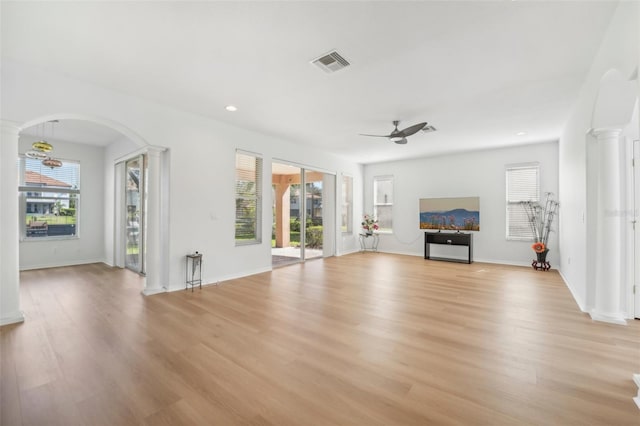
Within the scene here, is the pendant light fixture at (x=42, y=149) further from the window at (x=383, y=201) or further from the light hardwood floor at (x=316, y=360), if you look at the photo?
the window at (x=383, y=201)

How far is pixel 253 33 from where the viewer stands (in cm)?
258

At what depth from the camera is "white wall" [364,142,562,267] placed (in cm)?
659

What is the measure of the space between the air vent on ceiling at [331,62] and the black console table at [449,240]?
5601mm

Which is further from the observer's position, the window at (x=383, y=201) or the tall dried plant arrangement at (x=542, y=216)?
the window at (x=383, y=201)

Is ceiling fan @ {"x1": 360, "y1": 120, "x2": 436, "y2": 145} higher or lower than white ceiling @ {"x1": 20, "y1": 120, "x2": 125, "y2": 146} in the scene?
lower

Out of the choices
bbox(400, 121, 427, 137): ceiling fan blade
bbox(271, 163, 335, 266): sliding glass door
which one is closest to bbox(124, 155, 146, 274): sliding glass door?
bbox(271, 163, 335, 266): sliding glass door

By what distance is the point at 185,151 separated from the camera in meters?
4.68

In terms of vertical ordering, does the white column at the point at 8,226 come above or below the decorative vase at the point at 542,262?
above

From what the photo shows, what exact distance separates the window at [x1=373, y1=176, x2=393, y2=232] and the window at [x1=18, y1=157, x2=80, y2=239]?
8.05m

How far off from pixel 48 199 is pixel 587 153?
9.80 m

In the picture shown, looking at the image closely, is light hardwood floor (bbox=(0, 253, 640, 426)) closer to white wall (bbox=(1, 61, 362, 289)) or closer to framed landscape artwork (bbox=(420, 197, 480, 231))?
white wall (bbox=(1, 61, 362, 289))

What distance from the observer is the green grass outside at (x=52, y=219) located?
6188 millimetres

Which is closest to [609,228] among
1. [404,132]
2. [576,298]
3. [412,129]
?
[576,298]

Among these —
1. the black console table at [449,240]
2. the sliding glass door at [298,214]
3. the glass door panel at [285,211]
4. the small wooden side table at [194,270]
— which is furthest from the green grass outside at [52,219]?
the black console table at [449,240]
